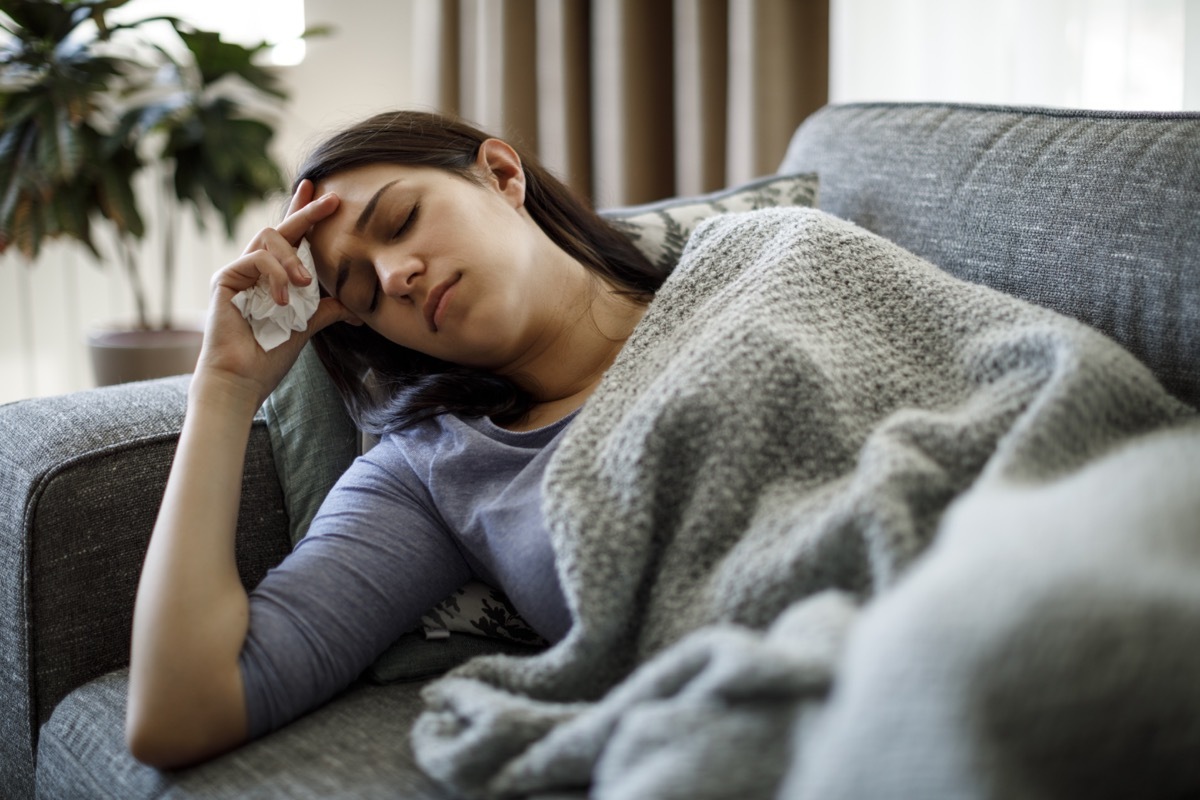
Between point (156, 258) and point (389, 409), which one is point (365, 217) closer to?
point (389, 409)

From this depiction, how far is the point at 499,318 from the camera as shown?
3.56 feet

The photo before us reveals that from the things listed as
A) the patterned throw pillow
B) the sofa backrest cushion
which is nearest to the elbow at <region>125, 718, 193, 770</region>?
the patterned throw pillow

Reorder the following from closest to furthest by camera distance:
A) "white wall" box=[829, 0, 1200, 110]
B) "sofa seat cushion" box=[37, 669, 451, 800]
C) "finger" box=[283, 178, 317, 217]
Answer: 1. "sofa seat cushion" box=[37, 669, 451, 800]
2. "finger" box=[283, 178, 317, 217]
3. "white wall" box=[829, 0, 1200, 110]

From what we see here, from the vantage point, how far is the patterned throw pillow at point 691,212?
1.36 metres

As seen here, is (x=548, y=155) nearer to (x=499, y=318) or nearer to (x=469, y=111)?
(x=469, y=111)

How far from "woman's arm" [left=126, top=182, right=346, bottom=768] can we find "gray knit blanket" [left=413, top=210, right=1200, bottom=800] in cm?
18

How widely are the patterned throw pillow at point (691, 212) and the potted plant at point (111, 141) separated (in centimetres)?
134

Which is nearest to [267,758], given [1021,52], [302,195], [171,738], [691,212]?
[171,738]

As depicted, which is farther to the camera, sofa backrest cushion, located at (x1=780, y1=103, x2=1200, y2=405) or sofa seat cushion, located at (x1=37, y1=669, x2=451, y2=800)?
sofa backrest cushion, located at (x1=780, y1=103, x2=1200, y2=405)

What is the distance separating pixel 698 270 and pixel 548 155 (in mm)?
1356

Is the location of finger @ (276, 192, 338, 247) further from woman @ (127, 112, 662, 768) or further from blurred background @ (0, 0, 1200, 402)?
blurred background @ (0, 0, 1200, 402)

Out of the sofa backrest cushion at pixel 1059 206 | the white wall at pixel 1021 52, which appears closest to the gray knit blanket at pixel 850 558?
the sofa backrest cushion at pixel 1059 206

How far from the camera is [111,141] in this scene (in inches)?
89.0

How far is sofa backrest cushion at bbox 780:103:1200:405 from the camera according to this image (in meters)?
0.99
